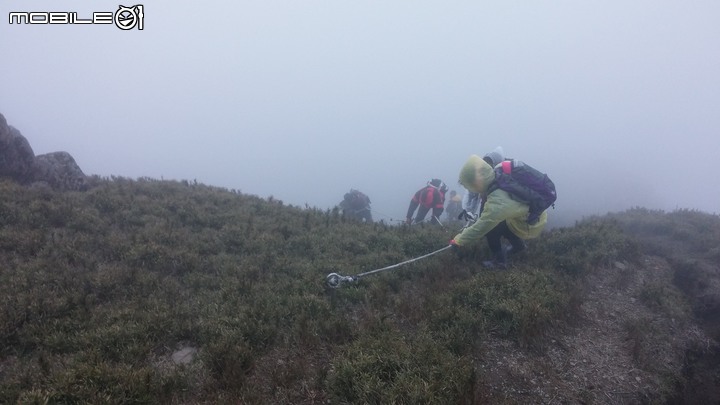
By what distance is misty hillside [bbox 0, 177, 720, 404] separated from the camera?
4879mm

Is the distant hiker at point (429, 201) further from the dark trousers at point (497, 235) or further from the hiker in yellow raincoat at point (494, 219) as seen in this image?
the dark trousers at point (497, 235)

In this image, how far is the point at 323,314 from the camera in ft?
21.8

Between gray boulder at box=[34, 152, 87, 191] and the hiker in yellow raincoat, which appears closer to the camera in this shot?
the hiker in yellow raincoat

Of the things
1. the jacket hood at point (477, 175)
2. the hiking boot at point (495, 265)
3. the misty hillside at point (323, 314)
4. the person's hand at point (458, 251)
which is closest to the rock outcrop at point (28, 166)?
the misty hillside at point (323, 314)

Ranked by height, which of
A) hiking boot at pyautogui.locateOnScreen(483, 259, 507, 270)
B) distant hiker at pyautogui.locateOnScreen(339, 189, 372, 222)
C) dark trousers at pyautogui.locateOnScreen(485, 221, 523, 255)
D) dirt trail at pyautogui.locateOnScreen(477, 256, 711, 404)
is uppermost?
dark trousers at pyautogui.locateOnScreen(485, 221, 523, 255)

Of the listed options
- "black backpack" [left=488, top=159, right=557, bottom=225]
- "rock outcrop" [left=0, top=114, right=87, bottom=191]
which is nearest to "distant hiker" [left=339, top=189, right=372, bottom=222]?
"rock outcrop" [left=0, top=114, right=87, bottom=191]

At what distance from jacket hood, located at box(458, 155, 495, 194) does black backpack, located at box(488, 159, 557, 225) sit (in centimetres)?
12

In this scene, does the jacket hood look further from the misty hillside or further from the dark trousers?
the misty hillside

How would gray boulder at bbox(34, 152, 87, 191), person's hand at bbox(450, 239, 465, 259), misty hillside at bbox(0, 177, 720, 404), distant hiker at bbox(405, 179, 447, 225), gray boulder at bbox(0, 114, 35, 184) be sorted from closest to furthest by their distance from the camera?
misty hillside at bbox(0, 177, 720, 404) < person's hand at bbox(450, 239, 465, 259) < gray boulder at bbox(0, 114, 35, 184) < gray boulder at bbox(34, 152, 87, 191) < distant hiker at bbox(405, 179, 447, 225)

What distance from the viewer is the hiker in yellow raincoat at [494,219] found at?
8.08 metres

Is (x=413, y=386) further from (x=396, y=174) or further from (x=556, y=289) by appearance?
(x=396, y=174)

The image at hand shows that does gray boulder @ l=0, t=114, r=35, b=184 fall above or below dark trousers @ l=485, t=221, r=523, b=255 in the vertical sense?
above

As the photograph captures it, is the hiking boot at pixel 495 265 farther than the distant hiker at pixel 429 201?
No

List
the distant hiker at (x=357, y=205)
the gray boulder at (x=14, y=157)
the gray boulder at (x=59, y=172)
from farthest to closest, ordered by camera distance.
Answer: the distant hiker at (x=357, y=205) → the gray boulder at (x=59, y=172) → the gray boulder at (x=14, y=157)
